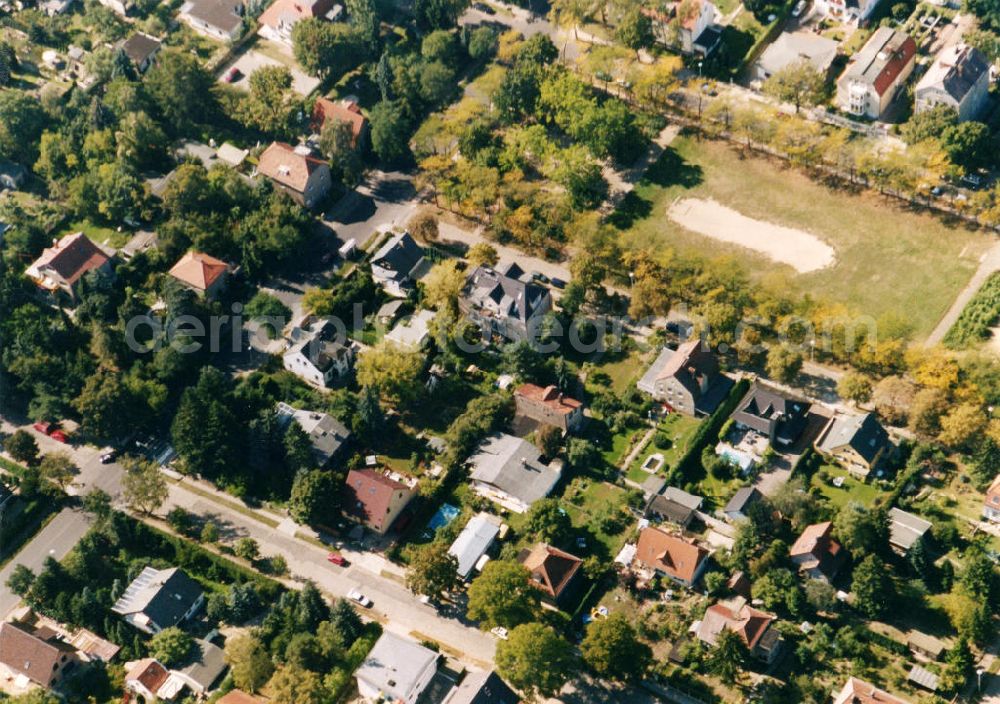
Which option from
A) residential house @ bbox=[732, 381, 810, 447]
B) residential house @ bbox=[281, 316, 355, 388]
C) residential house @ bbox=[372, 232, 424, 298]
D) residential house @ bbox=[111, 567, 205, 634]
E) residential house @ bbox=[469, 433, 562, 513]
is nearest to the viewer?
residential house @ bbox=[111, 567, 205, 634]

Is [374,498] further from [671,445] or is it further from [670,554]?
[671,445]

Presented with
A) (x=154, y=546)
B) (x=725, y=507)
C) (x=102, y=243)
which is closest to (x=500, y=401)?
(x=725, y=507)

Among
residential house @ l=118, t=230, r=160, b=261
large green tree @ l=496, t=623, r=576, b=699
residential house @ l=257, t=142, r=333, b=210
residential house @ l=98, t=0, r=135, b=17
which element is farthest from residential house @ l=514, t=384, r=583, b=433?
residential house @ l=98, t=0, r=135, b=17

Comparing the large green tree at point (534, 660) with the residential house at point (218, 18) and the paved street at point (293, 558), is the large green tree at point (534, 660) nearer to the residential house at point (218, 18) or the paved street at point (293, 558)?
the paved street at point (293, 558)

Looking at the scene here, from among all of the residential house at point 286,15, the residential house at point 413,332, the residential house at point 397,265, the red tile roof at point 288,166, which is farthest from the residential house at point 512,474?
the residential house at point 286,15

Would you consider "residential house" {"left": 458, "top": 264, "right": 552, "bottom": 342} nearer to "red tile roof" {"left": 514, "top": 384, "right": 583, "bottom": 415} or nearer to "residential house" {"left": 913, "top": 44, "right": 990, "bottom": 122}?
"red tile roof" {"left": 514, "top": 384, "right": 583, "bottom": 415}

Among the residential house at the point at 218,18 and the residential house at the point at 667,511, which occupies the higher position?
the residential house at the point at 218,18
